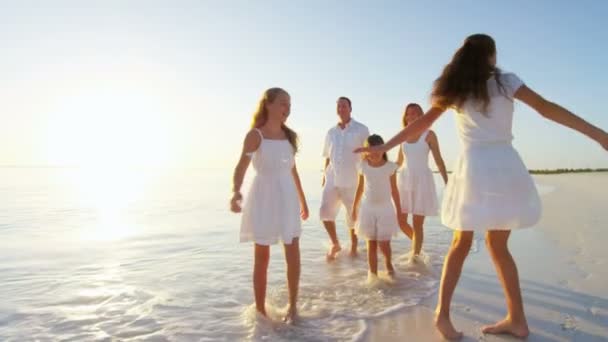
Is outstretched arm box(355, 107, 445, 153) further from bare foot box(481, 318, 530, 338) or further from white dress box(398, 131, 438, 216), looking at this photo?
white dress box(398, 131, 438, 216)

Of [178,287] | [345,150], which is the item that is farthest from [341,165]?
[178,287]

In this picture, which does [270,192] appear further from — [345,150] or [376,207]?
[345,150]

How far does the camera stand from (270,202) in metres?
3.98

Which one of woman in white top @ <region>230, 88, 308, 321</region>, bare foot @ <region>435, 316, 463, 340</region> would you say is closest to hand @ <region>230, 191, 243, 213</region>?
woman in white top @ <region>230, 88, 308, 321</region>

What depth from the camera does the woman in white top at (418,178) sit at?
6.38m

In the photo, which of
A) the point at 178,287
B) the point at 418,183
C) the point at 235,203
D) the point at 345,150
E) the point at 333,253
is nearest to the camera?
the point at 235,203

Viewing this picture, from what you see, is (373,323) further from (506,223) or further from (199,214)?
(199,214)

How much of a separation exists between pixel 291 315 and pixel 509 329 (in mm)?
1811

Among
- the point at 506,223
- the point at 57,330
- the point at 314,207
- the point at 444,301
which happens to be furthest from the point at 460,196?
the point at 314,207

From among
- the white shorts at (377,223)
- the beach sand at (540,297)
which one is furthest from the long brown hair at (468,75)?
the white shorts at (377,223)

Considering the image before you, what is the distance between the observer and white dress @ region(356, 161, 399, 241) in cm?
525

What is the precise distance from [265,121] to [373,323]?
204 cm

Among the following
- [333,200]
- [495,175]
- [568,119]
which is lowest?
[333,200]

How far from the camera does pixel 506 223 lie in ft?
10.5
